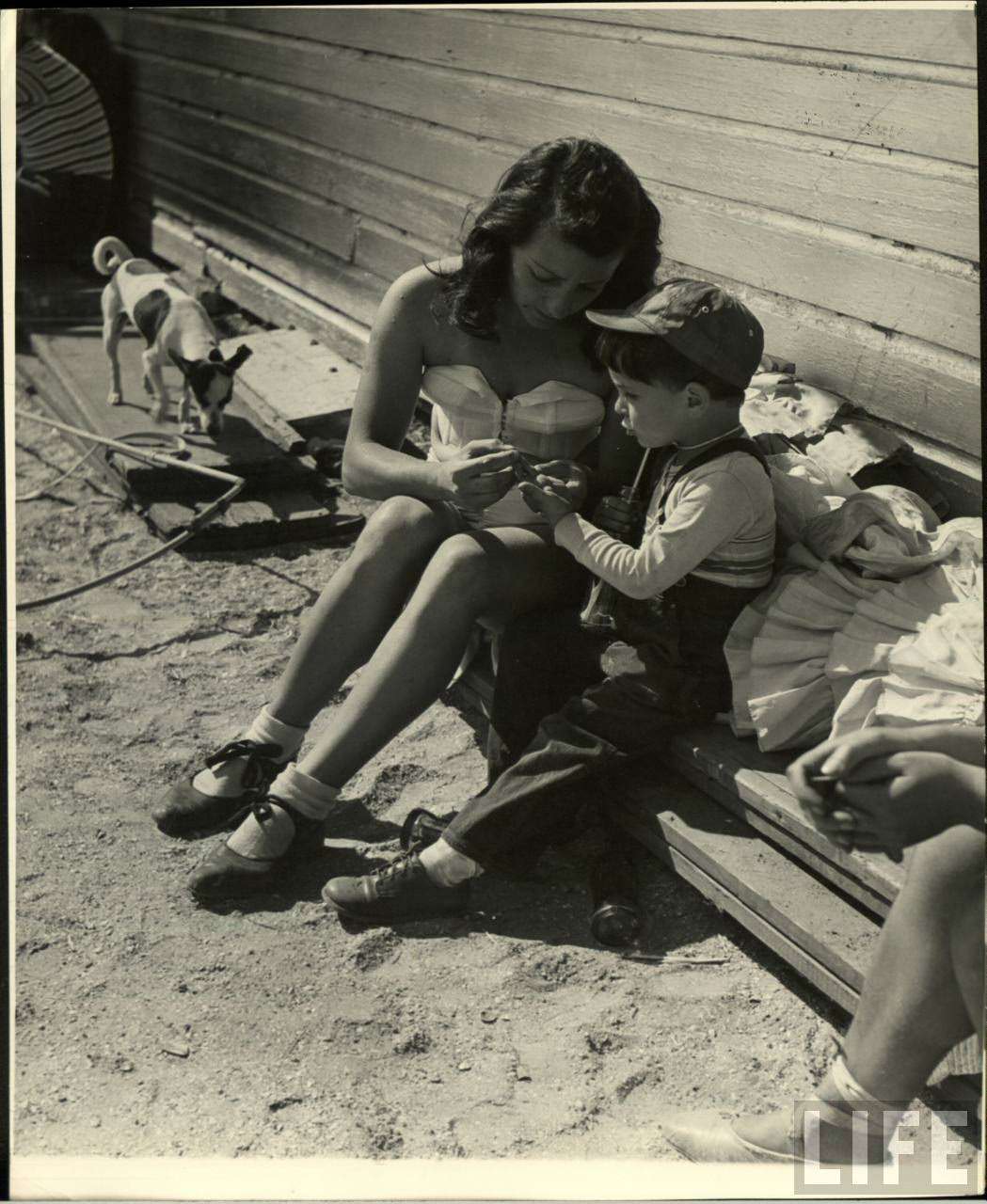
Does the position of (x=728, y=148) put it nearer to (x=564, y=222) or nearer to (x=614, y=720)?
(x=564, y=222)

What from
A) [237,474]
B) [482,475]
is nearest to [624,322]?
[482,475]

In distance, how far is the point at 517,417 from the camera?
2879 mm

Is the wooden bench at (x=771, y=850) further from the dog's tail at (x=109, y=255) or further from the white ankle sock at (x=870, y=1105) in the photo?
the dog's tail at (x=109, y=255)

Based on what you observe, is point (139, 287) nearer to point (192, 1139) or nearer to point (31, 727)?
point (31, 727)

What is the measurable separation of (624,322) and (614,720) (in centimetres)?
74

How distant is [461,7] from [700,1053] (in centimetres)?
361

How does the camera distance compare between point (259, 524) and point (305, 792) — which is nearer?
point (305, 792)

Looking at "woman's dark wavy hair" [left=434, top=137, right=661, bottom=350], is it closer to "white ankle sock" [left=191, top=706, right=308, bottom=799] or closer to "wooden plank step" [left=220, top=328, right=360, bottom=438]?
"white ankle sock" [left=191, top=706, right=308, bottom=799]

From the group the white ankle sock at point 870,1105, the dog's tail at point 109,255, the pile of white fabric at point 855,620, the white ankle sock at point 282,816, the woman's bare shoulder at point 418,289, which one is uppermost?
the woman's bare shoulder at point 418,289

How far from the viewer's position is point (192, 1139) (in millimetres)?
2096

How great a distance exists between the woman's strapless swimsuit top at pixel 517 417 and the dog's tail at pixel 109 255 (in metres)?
3.39

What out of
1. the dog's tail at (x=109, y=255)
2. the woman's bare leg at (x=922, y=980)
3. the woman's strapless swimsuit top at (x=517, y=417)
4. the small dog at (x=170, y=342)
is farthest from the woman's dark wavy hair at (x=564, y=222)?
the dog's tail at (x=109, y=255)

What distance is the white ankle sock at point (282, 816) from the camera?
8.54ft

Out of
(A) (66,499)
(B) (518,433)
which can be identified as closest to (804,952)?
(B) (518,433)
